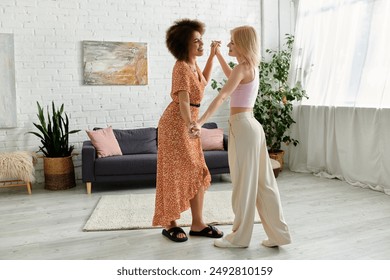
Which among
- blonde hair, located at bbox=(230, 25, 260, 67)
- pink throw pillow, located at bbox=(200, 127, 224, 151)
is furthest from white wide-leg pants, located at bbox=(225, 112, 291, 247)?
pink throw pillow, located at bbox=(200, 127, 224, 151)

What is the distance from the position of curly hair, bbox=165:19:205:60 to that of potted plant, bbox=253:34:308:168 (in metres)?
2.96

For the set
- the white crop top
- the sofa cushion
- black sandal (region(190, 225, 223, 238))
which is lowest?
black sandal (region(190, 225, 223, 238))

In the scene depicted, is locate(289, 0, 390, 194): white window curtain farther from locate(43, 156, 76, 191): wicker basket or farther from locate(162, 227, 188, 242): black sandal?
locate(43, 156, 76, 191): wicker basket

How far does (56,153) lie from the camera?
5.16 meters

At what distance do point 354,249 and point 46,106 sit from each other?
13.5 ft

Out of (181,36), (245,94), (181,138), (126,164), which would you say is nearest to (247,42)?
(245,94)

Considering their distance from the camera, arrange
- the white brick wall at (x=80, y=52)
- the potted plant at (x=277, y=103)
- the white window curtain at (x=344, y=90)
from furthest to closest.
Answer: the potted plant at (x=277, y=103), the white brick wall at (x=80, y=52), the white window curtain at (x=344, y=90)

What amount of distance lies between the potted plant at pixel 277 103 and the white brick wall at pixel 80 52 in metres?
0.79

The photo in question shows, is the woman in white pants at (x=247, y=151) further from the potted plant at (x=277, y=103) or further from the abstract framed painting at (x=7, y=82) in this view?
the abstract framed painting at (x=7, y=82)

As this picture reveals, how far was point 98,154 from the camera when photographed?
5.07 meters

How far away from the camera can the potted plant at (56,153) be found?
5066mm

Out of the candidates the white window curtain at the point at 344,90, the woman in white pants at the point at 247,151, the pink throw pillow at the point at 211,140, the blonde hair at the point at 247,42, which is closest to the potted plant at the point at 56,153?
the pink throw pillow at the point at 211,140

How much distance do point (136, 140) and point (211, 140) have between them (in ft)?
3.21

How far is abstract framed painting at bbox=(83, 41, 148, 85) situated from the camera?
555 cm
